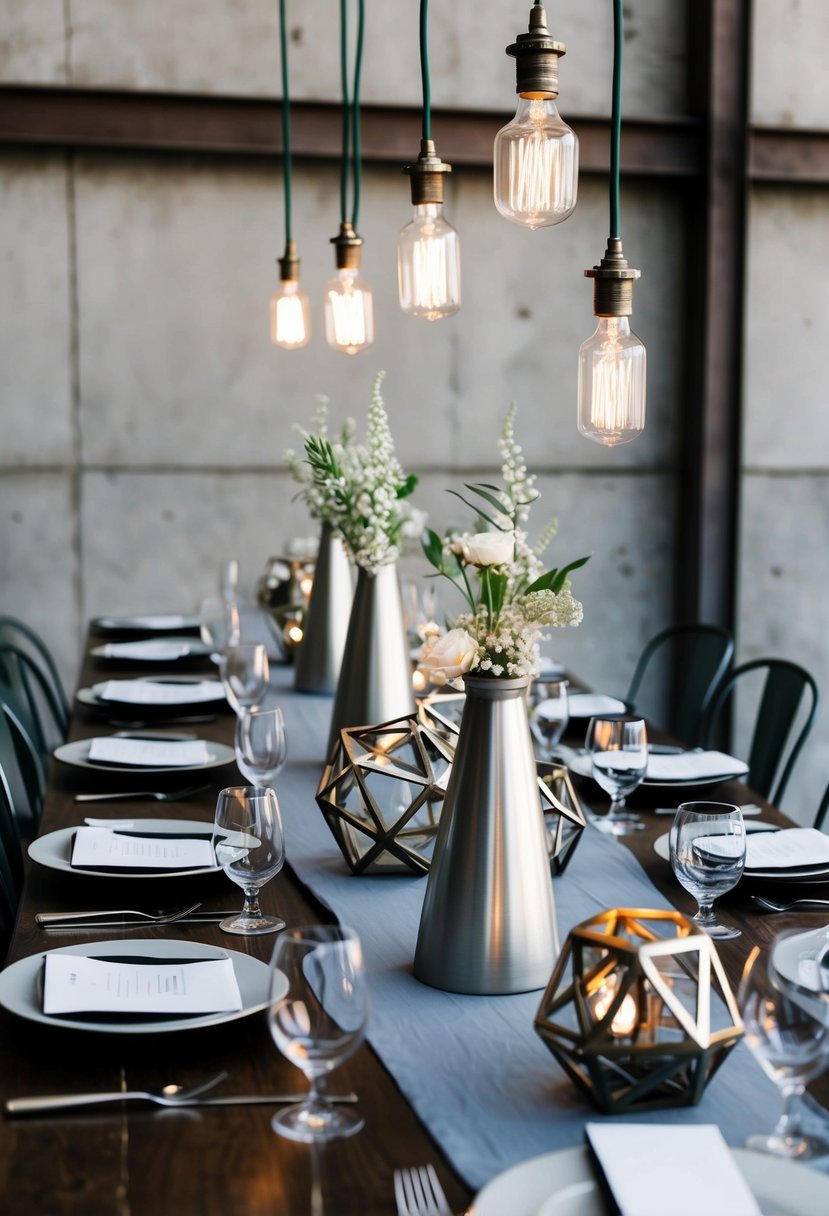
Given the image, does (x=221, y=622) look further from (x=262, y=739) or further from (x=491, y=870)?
(x=491, y=870)

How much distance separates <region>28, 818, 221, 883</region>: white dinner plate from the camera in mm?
1892

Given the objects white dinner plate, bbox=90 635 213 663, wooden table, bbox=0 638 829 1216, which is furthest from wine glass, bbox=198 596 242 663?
wooden table, bbox=0 638 829 1216

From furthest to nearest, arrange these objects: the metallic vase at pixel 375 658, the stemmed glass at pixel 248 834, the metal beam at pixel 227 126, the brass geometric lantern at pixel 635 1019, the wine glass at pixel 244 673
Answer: the metal beam at pixel 227 126
the wine glass at pixel 244 673
the metallic vase at pixel 375 658
the stemmed glass at pixel 248 834
the brass geometric lantern at pixel 635 1019

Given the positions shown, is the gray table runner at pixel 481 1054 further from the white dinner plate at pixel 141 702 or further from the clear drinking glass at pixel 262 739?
the white dinner plate at pixel 141 702

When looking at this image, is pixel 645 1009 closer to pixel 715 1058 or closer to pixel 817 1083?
pixel 715 1058

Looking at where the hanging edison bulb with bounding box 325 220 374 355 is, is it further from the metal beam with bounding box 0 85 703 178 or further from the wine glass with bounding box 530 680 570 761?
the metal beam with bounding box 0 85 703 178

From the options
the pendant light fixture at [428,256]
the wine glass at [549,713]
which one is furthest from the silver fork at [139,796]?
the pendant light fixture at [428,256]

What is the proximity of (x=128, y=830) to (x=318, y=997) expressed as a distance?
3.28ft

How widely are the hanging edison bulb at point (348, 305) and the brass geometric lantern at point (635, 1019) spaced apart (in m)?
2.08

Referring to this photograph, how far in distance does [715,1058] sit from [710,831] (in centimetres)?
43

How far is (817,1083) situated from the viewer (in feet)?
4.52

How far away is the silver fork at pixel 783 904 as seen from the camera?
187 cm

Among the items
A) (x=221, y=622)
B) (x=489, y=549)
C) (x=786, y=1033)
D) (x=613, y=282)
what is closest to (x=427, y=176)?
(x=613, y=282)

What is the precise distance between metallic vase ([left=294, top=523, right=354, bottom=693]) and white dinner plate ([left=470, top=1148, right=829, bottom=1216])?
82.1 inches
